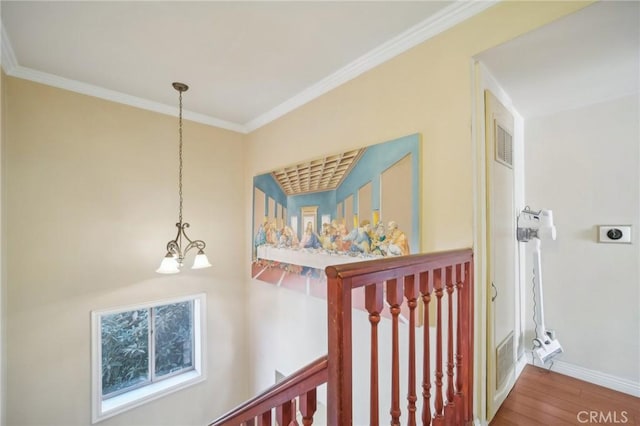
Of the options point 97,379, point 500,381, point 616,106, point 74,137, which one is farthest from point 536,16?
point 97,379

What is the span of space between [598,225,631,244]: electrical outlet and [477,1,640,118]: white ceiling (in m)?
0.90

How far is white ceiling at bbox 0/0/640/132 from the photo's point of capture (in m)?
1.46

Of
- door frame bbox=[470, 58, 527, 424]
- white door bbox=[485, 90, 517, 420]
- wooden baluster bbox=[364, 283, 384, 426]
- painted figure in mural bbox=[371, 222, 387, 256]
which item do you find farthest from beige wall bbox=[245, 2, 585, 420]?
wooden baluster bbox=[364, 283, 384, 426]

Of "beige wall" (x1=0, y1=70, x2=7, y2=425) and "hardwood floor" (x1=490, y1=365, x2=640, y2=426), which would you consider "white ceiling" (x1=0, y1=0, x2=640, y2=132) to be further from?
"hardwood floor" (x1=490, y1=365, x2=640, y2=426)

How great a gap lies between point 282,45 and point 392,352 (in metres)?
1.99

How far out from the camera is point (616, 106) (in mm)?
1938

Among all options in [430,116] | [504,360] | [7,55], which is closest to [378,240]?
[430,116]

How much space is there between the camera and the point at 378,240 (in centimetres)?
200

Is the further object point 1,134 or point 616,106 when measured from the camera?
point 1,134

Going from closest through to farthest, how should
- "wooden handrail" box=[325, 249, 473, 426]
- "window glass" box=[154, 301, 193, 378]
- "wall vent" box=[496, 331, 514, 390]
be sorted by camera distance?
"wooden handrail" box=[325, 249, 473, 426]
"wall vent" box=[496, 331, 514, 390]
"window glass" box=[154, 301, 193, 378]

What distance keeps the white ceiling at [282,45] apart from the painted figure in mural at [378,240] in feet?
3.80

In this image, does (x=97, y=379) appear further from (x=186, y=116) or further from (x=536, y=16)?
(x=536, y=16)

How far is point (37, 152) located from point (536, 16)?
11.8 ft

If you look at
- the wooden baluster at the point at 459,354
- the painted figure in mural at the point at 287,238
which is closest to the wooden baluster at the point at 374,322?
the wooden baluster at the point at 459,354
